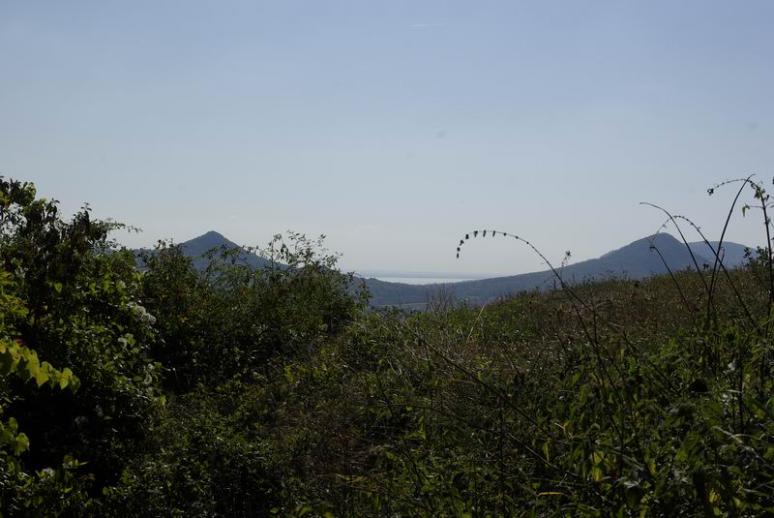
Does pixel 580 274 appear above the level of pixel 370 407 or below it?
above

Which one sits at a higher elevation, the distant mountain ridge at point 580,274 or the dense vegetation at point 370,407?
the distant mountain ridge at point 580,274

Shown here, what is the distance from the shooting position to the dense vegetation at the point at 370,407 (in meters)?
2.69

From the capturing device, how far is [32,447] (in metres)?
5.67

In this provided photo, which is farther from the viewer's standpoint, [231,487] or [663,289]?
[663,289]

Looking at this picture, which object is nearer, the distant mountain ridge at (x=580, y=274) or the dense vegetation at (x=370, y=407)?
the dense vegetation at (x=370, y=407)

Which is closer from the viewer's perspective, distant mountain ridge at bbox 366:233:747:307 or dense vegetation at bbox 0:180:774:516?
dense vegetation at bbox 0:180:774:516

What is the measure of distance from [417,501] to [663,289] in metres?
7.14

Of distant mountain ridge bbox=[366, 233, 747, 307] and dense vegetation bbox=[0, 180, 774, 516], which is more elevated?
distant mountain ridge bbox=[366, 233, 747, 307]

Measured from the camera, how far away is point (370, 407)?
5.41 meters

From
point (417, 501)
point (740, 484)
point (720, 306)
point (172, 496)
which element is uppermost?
point (720, 306)

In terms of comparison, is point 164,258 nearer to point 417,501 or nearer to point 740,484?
point 417,501

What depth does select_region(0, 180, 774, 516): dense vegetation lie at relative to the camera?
269cm

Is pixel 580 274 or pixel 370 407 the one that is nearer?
Result: pixel 370 407

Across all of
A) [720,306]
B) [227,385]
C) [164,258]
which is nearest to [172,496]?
[227,385]
